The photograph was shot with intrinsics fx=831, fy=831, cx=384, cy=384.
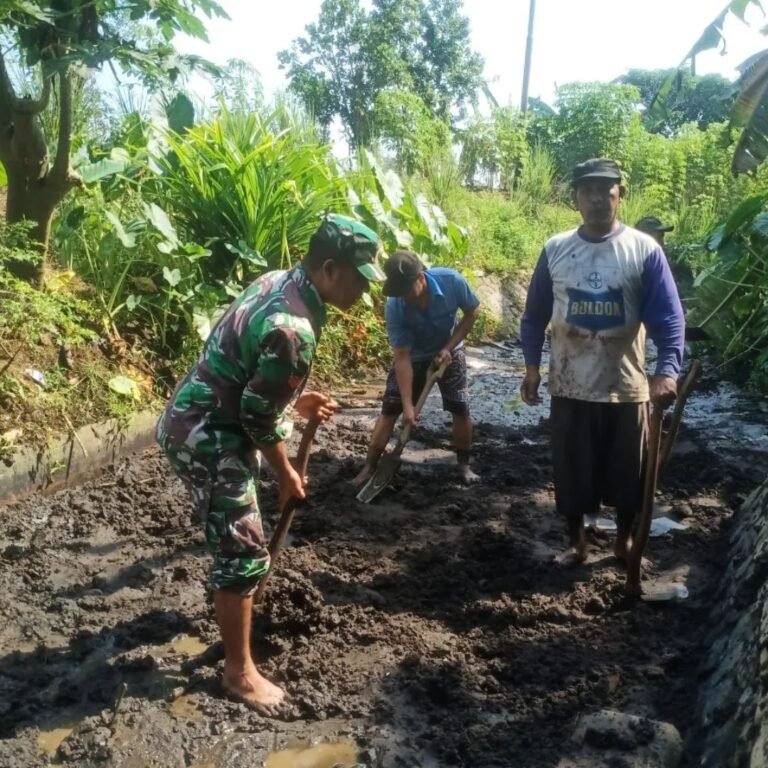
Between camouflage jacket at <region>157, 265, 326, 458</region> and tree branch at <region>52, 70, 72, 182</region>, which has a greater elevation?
tree branch at <region>52, 70, 72, 182</region>

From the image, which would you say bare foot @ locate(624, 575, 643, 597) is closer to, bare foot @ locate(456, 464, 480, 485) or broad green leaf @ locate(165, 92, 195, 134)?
bare foot @ locate(456, 464, 480, 485)

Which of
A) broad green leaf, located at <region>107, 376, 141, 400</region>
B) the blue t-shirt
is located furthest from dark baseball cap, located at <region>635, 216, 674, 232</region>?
broad green leaf, located at <region>107, 376, 141, 400</region>

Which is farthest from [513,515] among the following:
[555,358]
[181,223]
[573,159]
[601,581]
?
[573,159]

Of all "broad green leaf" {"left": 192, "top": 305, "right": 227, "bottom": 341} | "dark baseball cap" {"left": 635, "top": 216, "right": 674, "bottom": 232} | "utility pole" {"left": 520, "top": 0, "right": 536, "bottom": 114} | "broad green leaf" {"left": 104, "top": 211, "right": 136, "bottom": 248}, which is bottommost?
"broad green leaf" {"left": 192, "top": 305, "right": 227, "bottom": 341}

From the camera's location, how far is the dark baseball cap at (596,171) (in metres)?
3.66

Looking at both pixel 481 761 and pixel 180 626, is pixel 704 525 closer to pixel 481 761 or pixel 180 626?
pixel 481 761

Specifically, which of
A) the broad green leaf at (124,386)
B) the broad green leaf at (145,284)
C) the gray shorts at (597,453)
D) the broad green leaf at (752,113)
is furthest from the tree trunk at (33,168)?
A: the broad green leaf at (752,113)

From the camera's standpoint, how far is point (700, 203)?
1683cm

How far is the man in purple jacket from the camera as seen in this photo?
3697mm

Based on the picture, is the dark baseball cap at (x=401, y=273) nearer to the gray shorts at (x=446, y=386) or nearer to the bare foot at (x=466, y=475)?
the gray shorts at (x=446, y=386)

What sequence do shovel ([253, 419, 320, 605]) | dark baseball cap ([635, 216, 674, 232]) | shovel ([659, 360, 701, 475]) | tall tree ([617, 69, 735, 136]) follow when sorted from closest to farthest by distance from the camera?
shovel ([253, 419, 320, 605]) < shovel ([659, 360, 701, 475]) < dark baseball cap ([635, 216, 674, 232]) < tall tree ([617, 69, 735, 136])

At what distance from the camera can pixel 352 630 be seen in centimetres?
348

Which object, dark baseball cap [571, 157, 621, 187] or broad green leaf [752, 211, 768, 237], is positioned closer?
dark baseball cap [571, 157, 621, 187]

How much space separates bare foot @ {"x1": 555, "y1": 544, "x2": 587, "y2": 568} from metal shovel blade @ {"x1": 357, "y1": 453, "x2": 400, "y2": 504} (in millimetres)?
1263
